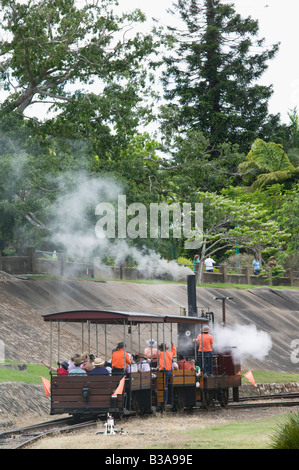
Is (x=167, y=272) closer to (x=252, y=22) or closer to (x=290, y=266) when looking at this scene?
(x=290, y=266)

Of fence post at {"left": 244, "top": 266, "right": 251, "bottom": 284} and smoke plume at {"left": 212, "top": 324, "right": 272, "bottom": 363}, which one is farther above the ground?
fence post at {"left": 244, "top": 266, "right": 251, "bottom": 284}

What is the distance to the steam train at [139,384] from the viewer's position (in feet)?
51.7

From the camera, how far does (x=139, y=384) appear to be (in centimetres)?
1675

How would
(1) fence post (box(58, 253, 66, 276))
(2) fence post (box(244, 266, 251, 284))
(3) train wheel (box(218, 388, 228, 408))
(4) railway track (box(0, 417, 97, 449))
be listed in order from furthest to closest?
(2) fence post (box(244, 266, 251, 284)), (1) fence post (box(58, 253, 66, 276)), (3) train wheel (box(218, 388, 228, 408)), (4) railway track (box(0, 417, 97, 449))

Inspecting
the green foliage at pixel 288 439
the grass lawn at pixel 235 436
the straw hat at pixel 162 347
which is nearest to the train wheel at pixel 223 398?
the straw hat at pixel 162 347

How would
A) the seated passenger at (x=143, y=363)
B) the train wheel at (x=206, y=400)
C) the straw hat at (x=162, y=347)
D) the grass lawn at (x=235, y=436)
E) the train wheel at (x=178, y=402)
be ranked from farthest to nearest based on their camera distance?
the train wheel at (x=206, y=400) < the train wheel at (x=178, y=402) < the straw hat at (x=162, y=347) < the seated passenger at (x=143, y=363) < the grass lawn at (x=235, y=436)

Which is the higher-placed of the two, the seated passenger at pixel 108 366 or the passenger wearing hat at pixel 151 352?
the passenger wearing hat at pixel 151 352

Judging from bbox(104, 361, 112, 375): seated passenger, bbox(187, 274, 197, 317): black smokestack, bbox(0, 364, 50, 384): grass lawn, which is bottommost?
bbox(0, 364, 50, 384): grass lawn

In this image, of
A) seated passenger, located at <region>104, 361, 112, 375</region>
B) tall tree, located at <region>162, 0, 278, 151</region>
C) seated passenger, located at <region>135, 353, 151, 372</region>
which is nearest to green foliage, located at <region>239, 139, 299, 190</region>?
tall tree, located at <region>162, 0, 278, 151</region>

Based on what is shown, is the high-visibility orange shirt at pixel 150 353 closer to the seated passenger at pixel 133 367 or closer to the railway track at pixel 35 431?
the seated passenger at pixel 133 367

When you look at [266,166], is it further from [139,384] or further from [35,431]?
[35,431]

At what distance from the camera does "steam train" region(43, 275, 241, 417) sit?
15.8 m

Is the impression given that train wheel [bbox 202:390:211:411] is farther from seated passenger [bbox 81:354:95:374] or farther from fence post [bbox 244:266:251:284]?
fence post [bbox 244:266:251:284]

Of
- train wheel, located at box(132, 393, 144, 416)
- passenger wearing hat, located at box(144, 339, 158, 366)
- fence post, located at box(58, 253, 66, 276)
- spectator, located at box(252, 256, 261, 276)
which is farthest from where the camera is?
spectator, located at box(252, 256, 261, 276)
